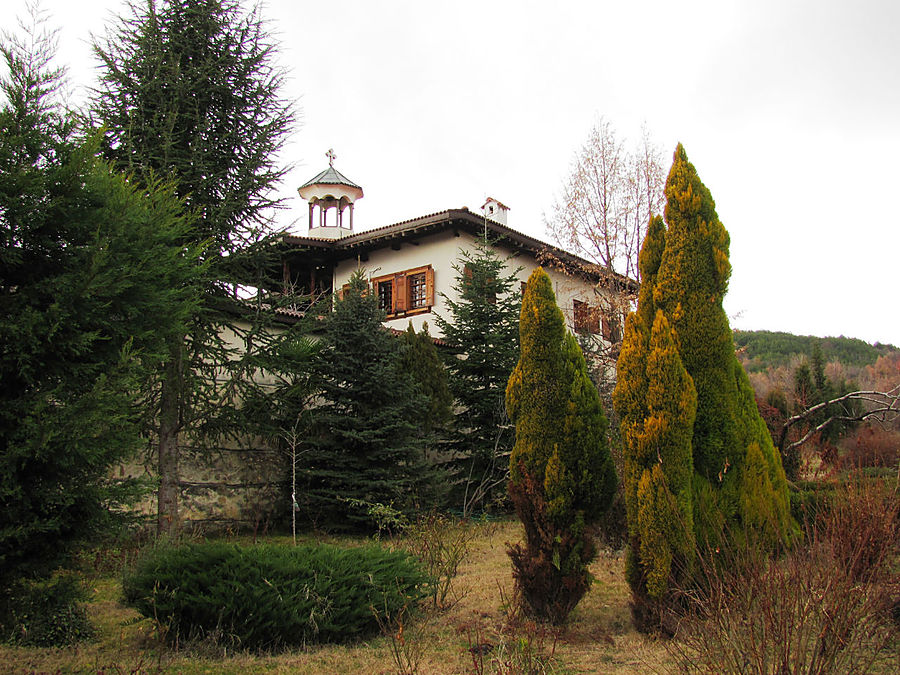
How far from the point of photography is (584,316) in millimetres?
18562

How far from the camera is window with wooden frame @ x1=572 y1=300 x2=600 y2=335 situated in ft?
57.5

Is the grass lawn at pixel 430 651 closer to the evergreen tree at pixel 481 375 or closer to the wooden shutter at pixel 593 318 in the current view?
the evergreen tree at pixel 481 375

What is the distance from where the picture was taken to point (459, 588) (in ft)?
22.4

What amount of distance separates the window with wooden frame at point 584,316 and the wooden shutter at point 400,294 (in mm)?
4481

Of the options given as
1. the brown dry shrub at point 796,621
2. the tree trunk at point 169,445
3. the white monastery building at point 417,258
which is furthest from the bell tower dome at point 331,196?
the brown dry shrub at point 796,621

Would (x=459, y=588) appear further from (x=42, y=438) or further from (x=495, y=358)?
(x=495, y=358)

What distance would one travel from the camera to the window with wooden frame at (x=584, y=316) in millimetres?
17516

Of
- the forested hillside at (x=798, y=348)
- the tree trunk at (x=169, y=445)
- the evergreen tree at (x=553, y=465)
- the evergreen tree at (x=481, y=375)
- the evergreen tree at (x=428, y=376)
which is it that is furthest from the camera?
the forested hillside at (x=798, y=348)

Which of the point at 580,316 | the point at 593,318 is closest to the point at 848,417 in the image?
the point at 593,318

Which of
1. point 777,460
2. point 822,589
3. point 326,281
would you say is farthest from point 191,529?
point 326,281

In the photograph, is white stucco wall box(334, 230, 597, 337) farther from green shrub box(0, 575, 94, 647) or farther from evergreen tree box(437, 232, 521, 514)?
green shrub box(0, 575, 94, 647)

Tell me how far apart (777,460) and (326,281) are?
15511 mm

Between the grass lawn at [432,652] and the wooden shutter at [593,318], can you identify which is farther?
the wooden shutter at [593,318]

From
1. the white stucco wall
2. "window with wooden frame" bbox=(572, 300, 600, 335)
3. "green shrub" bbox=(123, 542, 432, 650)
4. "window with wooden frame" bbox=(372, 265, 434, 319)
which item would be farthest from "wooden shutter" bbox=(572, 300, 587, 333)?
"green shrub" bbox=(123, 542, 432, 650)
